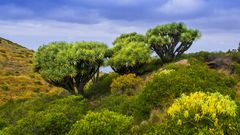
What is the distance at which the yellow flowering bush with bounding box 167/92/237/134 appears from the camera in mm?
14695

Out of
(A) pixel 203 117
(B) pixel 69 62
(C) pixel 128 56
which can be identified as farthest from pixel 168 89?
(B) pixel 69 62

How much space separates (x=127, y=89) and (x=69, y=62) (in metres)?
9.14

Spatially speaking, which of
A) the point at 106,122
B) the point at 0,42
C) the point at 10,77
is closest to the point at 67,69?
the point at 106,122

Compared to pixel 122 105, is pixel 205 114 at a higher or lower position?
higher

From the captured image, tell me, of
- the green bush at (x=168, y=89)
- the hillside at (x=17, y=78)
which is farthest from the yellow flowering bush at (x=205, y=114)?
the hillside at (x=17, y=78)

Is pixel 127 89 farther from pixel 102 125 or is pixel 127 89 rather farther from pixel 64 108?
pixel 102 125

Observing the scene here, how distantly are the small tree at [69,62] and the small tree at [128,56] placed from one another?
157 cm

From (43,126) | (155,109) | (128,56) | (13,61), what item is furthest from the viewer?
(13,61)

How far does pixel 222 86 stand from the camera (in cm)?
2736

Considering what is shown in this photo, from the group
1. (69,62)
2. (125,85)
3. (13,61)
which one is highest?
(69,62)

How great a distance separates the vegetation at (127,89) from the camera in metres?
15.6

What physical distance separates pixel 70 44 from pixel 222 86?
26.0m

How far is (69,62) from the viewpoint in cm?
4472

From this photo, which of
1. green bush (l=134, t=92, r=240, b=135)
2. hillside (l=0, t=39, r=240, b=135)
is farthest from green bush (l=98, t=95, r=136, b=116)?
green bush (l=134, t=92, r=240, b=135)
